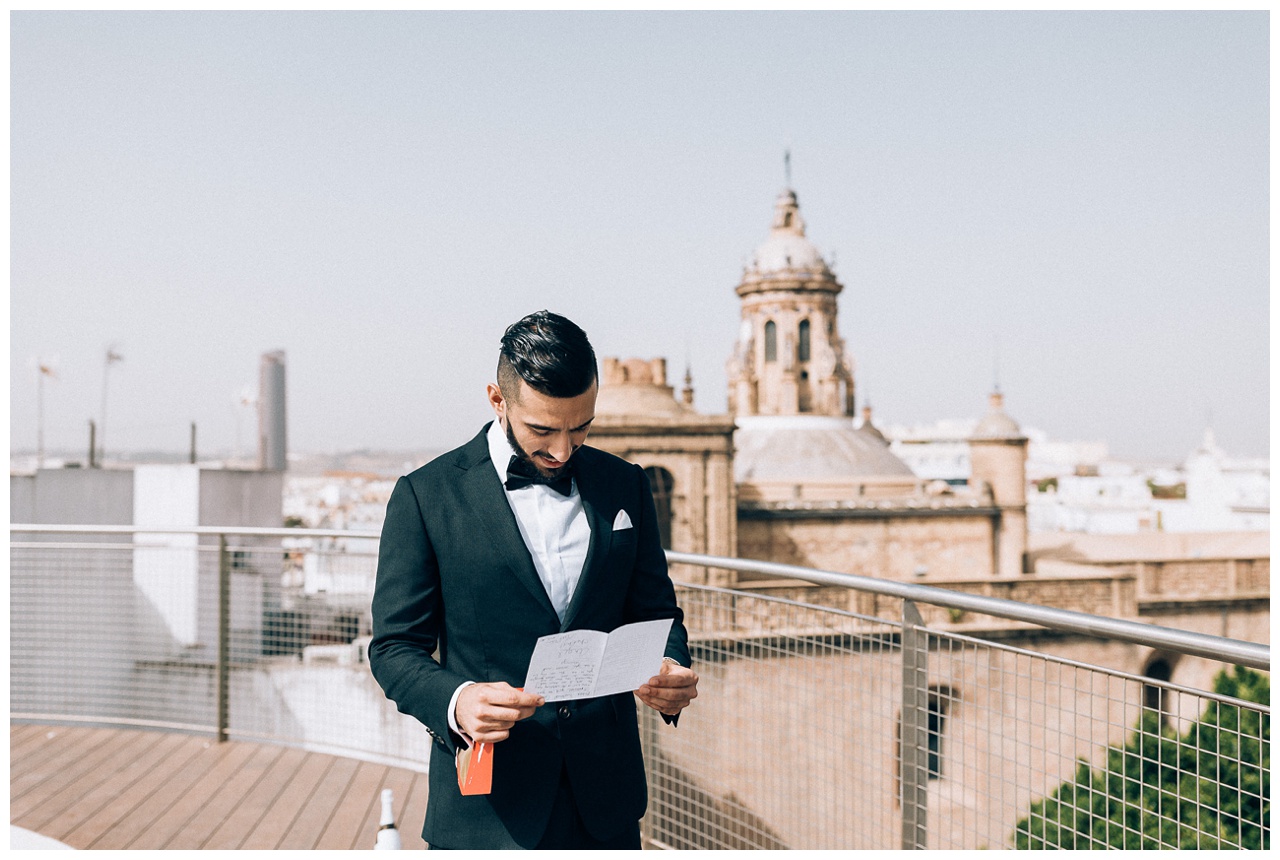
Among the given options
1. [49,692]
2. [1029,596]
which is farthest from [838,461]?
[49,692]

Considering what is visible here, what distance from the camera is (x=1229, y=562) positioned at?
104ft

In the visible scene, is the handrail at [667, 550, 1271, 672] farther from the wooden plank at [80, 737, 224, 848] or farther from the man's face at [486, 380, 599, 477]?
the wooden plank at [80, 737, 224, 848]

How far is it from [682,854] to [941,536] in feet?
117

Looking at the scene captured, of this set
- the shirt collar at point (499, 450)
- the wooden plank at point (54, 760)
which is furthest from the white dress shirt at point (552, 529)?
the wooden plank at point (54, 760)

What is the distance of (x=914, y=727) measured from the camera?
11.0ft

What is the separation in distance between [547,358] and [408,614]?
62cm

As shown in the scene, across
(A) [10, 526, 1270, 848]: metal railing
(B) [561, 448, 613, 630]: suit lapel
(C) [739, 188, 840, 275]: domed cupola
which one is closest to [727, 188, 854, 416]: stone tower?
(C) [739, 188, 840, 275]: domed cupola

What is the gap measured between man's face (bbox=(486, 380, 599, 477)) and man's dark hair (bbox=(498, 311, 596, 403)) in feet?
0.06

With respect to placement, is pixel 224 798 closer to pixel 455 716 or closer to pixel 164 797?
pixel 164 797

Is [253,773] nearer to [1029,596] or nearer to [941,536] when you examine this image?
[1029,596]

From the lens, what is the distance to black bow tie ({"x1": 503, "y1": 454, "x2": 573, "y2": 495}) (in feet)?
6.84

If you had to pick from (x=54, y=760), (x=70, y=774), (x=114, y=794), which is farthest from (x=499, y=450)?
(x=54, y=760)

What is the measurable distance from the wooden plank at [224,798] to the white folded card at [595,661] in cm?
314

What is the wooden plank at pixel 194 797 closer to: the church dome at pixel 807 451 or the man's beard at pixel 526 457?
the man's beard at pixel 526 457
